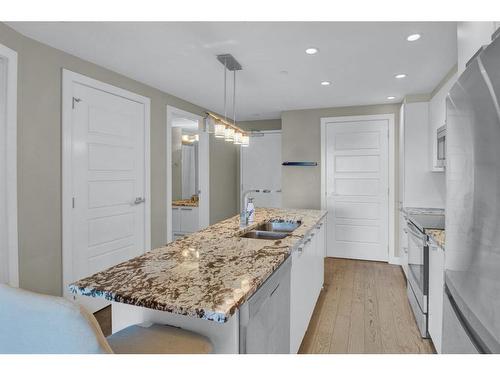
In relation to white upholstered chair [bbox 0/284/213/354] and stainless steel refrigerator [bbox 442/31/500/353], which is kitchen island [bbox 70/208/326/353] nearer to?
white upholstered chair [bbox 0/284/213/354]

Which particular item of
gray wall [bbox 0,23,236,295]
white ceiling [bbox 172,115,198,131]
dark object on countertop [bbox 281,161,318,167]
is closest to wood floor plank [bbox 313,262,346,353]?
dark object on countertop [bbox 281,161,318,167]

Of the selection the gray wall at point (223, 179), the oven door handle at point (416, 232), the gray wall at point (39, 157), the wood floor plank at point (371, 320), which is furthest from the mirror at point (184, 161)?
the oven door handle at point (416, 232)

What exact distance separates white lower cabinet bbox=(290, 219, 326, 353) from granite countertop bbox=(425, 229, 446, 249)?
0.82 metres

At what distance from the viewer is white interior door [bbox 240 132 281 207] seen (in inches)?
214

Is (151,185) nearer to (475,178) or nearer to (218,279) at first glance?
(218,279)

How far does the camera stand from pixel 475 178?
0.87 m

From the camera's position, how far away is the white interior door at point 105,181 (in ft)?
8.57

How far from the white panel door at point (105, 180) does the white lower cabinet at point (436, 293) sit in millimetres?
2764

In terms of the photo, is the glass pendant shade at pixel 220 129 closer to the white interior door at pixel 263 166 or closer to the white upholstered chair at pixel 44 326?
the white upholstered chair at pixel 44 326

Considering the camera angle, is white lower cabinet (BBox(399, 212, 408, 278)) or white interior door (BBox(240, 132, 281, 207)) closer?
white lower cabinet (BBox(399, 212, 408, 278))

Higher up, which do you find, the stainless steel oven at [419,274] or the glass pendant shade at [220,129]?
the glass pendant shade at [220,129]

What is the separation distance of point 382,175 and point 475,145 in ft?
12.1

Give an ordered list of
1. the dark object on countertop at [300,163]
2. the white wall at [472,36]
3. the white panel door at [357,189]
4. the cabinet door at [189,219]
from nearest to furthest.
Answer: the white wall at [472,36], the white panel door at [357,189], the dark object on countertop at [300,163], the cabinet door at [189,219]

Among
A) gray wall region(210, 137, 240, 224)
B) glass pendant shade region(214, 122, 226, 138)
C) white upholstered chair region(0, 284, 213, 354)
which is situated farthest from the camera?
Result: gray wall region(210, 137, 240, 224)
